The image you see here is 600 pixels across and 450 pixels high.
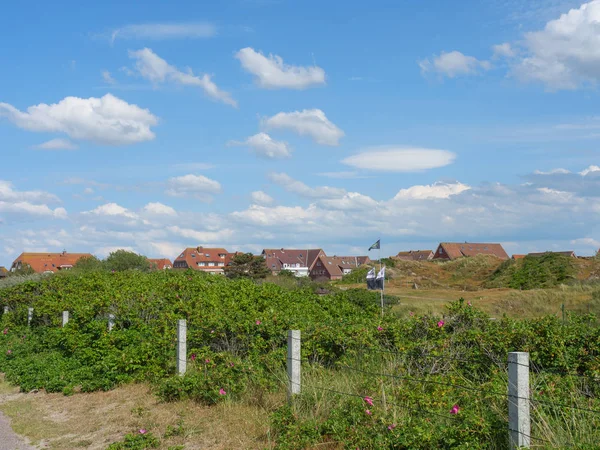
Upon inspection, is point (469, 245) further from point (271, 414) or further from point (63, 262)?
point (271, 414)

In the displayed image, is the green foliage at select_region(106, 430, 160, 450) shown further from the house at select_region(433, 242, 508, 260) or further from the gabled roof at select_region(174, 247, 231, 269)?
the gabled roof at select_region(174, 247, 231, 269)

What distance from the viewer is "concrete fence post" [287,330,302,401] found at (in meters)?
7.87

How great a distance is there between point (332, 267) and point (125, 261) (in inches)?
2876

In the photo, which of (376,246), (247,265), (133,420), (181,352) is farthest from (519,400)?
(247,265)

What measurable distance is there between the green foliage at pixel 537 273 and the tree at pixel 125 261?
102ft

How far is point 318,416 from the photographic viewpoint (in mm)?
7398

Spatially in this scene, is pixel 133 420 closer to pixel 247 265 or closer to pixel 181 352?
pixel 181 352

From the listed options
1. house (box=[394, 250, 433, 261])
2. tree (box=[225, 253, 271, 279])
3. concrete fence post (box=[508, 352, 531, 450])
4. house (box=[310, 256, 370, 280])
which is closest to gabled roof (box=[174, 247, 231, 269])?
house (box=[310, 256, 370, 280])

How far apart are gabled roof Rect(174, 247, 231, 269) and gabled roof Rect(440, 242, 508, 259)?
40.1 meters

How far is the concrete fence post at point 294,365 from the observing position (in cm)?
787

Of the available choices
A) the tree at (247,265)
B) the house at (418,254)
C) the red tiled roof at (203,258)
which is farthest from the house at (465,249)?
the tree at (247,265)

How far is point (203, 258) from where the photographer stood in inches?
4786

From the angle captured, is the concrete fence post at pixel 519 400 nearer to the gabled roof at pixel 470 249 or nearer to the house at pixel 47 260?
the house at pixel 47 260

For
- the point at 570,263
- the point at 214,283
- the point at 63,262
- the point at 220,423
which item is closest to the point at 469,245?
Answer: the point at 570,263
